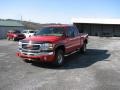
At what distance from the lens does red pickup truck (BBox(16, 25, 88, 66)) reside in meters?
9.88

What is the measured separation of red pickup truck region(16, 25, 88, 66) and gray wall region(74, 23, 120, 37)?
33805mm

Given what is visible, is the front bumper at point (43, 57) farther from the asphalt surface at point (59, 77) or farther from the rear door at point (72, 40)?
the rear door at point (72, 40)

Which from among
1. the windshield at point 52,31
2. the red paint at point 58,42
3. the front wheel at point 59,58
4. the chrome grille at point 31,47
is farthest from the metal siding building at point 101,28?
the chrome grille at point 31,47

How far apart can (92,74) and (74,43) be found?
13.2 feet

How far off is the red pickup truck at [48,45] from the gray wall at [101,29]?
33.8 metres

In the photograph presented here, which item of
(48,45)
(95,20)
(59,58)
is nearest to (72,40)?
(59,58)

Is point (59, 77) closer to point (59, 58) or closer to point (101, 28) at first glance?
point (59, 58)

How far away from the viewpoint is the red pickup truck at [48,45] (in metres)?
9.88

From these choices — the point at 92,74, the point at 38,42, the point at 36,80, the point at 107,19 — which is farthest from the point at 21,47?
the point at 107,19

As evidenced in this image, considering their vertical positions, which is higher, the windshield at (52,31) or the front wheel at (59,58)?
the windshield at (52,31)

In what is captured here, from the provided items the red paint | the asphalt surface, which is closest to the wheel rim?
the asphalt surface

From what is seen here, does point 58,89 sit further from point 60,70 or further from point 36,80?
point 60,70

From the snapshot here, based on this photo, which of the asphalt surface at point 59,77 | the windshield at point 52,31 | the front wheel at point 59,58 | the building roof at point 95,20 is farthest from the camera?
the building roof at point 95,20

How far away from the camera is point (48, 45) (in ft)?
32.4
